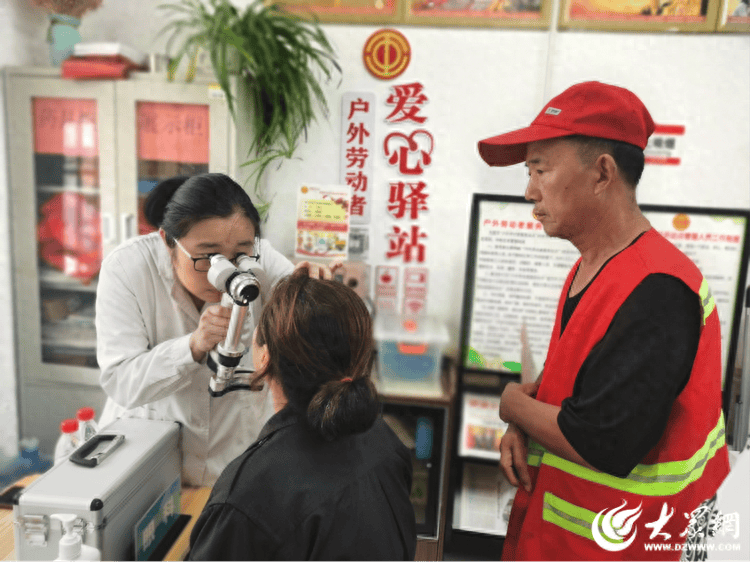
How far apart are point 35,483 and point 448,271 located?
3.71 ft

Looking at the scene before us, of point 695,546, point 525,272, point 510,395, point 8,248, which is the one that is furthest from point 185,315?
point 525,272

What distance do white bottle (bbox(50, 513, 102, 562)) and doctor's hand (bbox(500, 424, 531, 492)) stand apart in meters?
0.74

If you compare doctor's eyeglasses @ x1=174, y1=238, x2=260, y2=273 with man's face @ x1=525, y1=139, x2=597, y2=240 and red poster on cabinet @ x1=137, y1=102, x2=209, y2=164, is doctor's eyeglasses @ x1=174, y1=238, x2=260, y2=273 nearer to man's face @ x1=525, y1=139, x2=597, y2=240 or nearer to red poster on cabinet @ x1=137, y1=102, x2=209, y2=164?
red poster on cabinet @ x1=137, y1=102, x2=209, y2=164

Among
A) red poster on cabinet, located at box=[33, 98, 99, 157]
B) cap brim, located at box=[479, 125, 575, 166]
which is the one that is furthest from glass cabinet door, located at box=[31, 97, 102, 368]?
cap brim, located at box=[479, 125, 575, 166]

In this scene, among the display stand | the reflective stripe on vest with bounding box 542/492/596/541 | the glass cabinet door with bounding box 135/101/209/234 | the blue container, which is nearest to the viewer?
the reflective stripe on vest with bounding box 542/492/596/541

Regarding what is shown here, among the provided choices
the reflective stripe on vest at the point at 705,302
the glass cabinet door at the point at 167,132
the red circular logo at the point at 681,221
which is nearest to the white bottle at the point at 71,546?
the glass cabinet door at the point at 167,132

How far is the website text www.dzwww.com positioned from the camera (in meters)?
0.84

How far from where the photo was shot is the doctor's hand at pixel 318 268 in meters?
0.99

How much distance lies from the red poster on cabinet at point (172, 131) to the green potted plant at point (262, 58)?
0.09 m

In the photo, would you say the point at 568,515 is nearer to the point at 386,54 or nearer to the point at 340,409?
the point at 340,409

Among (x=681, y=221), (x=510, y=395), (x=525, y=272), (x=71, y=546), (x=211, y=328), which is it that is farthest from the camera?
(x=525, y=272)

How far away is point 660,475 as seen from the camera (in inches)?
33.9

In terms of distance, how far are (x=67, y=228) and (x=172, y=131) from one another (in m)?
0.54

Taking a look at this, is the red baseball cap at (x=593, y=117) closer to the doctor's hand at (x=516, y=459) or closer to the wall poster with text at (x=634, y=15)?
the wall poster with text at (x=634, y=15)
